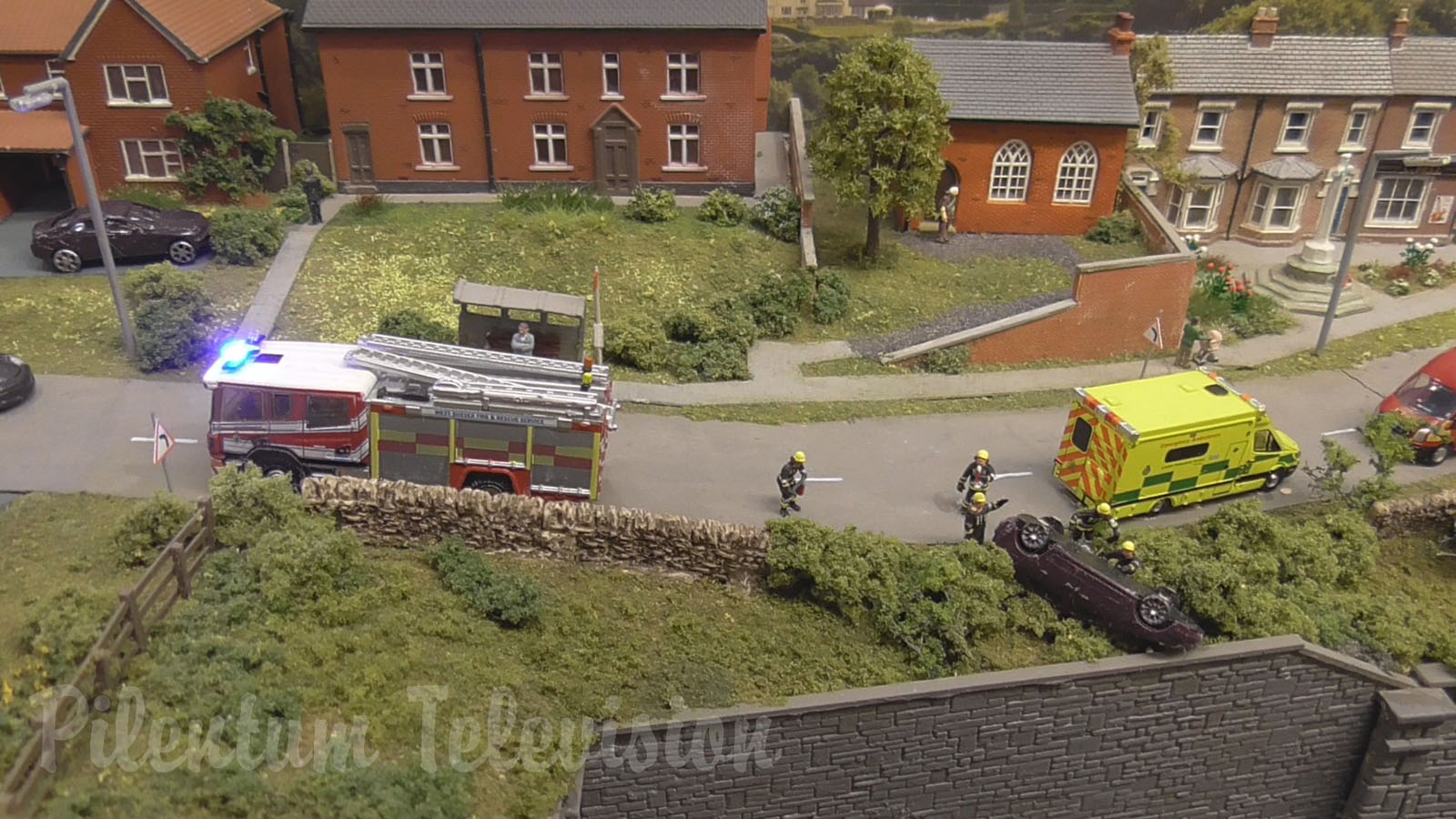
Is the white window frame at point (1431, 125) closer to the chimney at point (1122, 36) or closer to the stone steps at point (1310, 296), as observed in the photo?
the stone steps at point (1310, 296)

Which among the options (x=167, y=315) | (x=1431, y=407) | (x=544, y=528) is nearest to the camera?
(x=544, y=528)

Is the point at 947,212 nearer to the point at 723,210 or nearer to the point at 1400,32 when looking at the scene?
the point at 723,210

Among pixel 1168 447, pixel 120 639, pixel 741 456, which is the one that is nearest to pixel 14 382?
pixel 120 639

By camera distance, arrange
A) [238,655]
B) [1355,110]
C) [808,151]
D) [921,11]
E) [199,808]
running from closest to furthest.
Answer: [199,808] < [238,655] < [808,151] < [1355,110] < [921,11]

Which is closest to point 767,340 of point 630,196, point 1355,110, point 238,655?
point 630,196

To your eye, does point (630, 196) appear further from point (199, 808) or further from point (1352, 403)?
point (199, 808)

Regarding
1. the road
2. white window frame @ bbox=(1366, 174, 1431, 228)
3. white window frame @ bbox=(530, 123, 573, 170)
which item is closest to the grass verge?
the road
